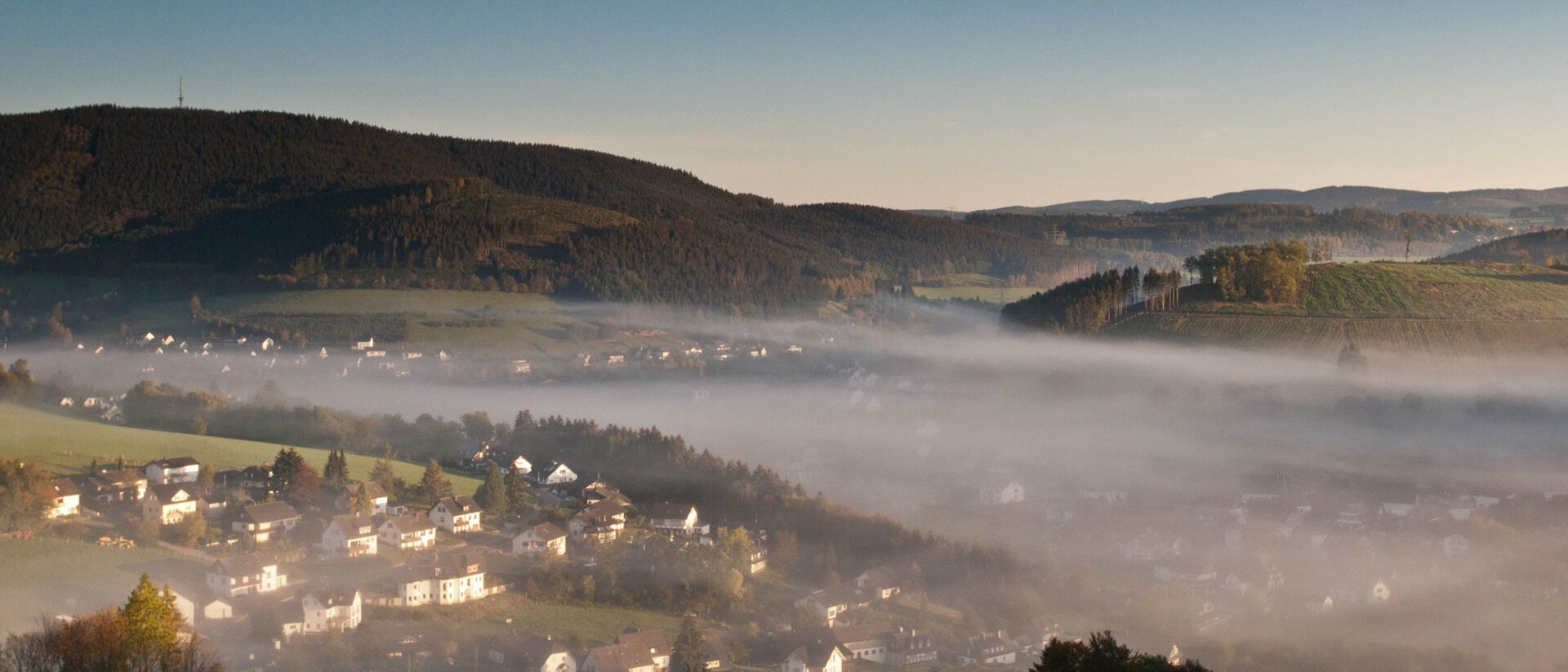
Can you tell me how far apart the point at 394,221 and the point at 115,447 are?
257ft

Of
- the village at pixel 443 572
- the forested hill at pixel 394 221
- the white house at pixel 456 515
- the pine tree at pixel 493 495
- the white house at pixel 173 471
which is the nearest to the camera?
the village at pixel 443 572

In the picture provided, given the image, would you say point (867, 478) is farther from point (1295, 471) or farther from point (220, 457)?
point (220, 457)

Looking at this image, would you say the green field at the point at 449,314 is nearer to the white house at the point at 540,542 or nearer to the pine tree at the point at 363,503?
the pine tree at the point at 363,503

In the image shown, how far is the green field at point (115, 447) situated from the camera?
52406 mm

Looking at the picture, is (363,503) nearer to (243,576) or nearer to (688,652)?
(243,576)

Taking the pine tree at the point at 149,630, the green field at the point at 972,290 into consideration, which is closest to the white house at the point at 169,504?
the pine tree at the point at 149,630

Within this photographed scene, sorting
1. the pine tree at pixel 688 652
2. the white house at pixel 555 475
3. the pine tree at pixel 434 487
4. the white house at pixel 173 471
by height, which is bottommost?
the pine tree at pixel 688 652

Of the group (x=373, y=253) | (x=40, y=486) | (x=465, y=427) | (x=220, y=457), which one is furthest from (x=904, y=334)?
(x=40, y=486)

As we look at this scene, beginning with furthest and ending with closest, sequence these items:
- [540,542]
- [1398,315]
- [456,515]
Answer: [1398,315], [456,515], [540,542]

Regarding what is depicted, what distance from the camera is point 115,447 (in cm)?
5531

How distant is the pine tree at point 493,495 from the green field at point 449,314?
1940 inches

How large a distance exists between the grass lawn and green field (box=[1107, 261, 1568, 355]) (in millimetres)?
60125

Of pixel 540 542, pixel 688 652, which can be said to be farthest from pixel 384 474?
pixel 688 652

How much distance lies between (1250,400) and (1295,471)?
8897 millimetres
